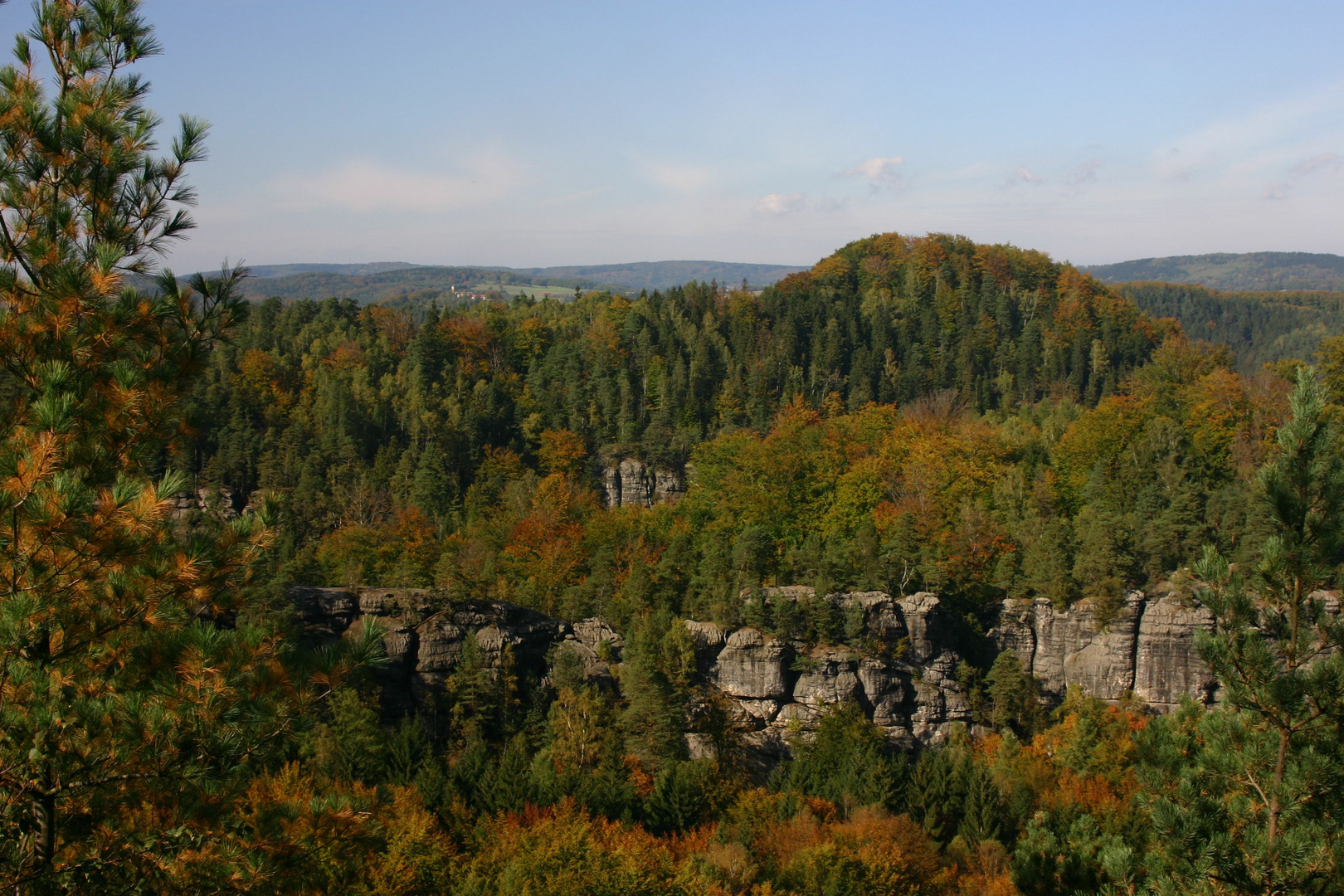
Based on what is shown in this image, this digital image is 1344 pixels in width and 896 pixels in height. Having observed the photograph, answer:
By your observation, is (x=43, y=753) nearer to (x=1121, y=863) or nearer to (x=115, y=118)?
(x=115, y=118)

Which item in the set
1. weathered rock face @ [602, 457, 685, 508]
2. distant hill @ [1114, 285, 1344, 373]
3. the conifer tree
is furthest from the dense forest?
distant hill @ [1114, 285, 1344, 373]

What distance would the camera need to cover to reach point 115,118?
816 centimetres

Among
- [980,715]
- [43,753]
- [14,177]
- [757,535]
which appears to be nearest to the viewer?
[43,753]

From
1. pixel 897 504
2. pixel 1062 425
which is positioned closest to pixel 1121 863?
pixel 897 504

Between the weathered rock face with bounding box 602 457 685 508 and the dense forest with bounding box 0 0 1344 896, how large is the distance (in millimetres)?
791

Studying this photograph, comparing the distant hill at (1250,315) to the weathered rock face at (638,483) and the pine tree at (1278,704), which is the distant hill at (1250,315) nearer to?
the weathered rock face at (638,483)

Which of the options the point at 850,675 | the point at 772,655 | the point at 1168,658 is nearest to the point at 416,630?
the point at 772,655

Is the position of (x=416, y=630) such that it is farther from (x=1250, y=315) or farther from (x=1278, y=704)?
(x=1250, y=315)

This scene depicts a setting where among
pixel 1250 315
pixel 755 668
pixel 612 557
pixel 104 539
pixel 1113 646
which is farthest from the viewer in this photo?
pixel 1250 315

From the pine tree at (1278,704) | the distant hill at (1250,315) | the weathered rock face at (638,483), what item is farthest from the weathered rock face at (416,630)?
the distant hill at (1250,315)

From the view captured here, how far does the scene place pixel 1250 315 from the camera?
161 meters

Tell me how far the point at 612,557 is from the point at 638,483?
2401 centimetres

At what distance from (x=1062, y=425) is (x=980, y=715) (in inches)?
961

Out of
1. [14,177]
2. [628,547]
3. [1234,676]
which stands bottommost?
[628,547]
